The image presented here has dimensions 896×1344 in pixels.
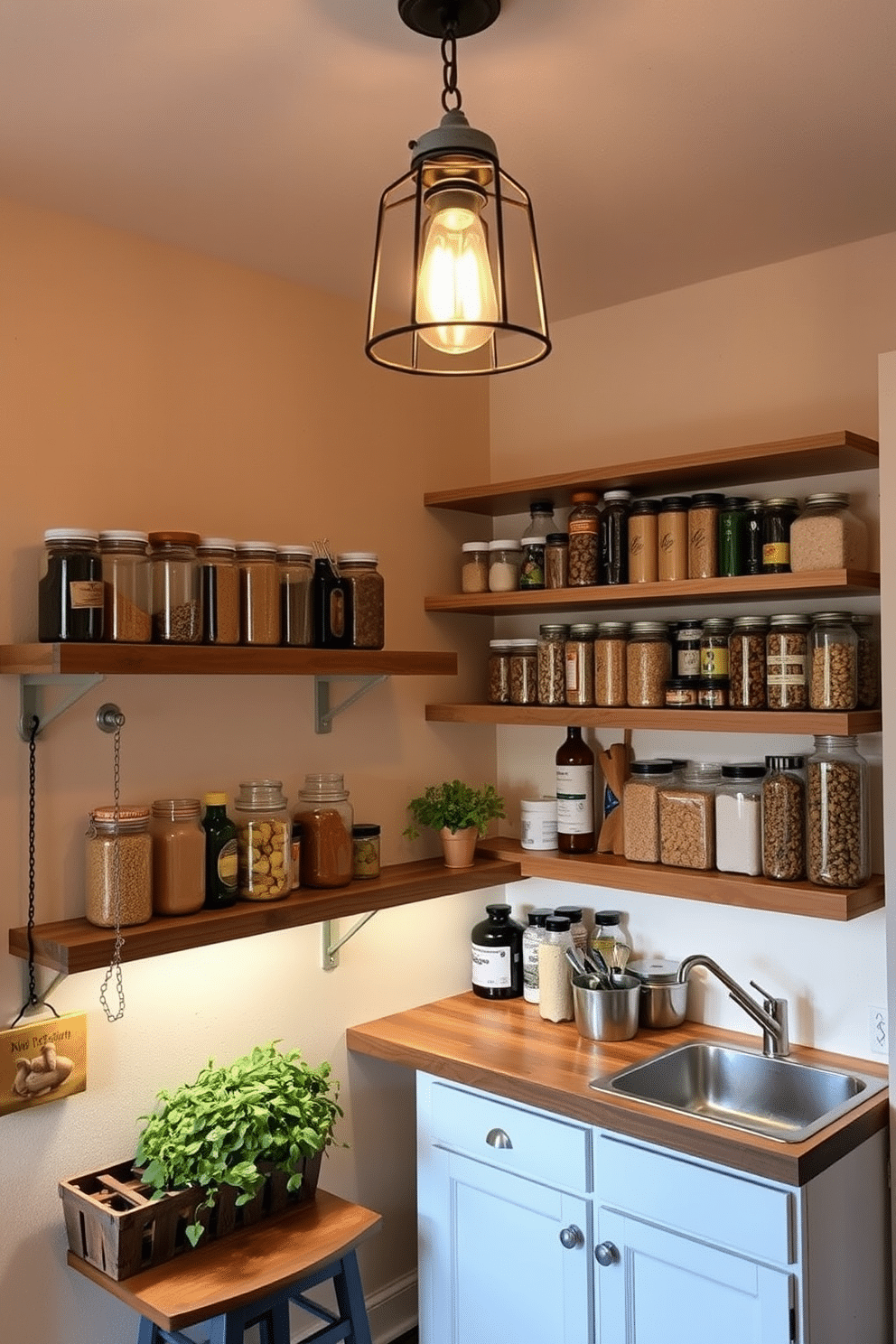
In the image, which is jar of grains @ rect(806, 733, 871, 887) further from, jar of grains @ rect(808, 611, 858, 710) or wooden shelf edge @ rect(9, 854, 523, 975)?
wooden shelf edge @ rect(9, 854, 523, 975)

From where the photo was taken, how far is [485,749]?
299 cm

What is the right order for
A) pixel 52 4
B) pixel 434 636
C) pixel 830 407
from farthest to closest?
pixel 434 636
pixel 830 407
pixel 52 4

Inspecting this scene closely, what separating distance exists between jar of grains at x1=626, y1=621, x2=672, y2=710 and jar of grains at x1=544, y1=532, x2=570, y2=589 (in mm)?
210

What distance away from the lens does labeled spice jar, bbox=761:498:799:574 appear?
223 centimetres

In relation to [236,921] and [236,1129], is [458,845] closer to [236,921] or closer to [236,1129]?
[236,921]

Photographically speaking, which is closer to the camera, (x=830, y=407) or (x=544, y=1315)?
(x=544, y=1315)

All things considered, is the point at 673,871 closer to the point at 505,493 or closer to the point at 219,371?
the point at 505,493

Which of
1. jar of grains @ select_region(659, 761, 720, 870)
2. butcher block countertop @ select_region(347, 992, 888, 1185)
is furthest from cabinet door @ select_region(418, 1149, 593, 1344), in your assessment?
jar of grains @ select_region(659, 761, 720, 870)

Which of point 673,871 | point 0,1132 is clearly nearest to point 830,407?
point 673,871

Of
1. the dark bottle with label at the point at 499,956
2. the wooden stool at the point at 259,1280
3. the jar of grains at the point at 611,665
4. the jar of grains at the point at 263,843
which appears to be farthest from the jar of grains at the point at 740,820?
the wooden stool at the point at 259,1280

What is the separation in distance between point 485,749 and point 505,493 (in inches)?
28.0

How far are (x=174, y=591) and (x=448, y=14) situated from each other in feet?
3.44

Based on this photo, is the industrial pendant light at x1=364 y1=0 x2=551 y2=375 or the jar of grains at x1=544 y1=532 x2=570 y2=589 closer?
the industrial pendant light at x1=364 y1=0 x2=551 y2=375

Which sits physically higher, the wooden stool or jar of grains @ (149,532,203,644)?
jar of grains @ (149,532,203,644)
